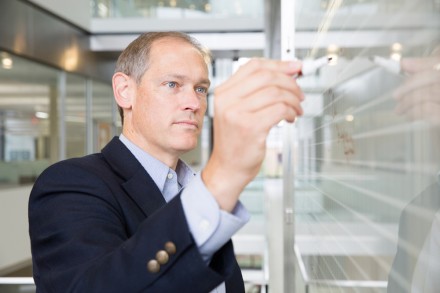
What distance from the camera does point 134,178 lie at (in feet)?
3.83

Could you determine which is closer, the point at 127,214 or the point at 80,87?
the point at 127,214

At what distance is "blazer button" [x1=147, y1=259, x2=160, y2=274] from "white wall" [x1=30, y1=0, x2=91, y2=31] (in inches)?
255

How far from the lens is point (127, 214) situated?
3.44ft

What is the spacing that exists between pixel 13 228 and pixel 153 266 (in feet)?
19.4

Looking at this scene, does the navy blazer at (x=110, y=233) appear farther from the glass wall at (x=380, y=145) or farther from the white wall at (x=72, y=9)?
the white wall at (x=72, y=9)

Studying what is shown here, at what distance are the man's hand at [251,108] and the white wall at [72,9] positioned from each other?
653 cm

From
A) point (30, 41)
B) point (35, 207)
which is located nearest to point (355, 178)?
point (35, 207)

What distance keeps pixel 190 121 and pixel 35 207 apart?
1.09 feet

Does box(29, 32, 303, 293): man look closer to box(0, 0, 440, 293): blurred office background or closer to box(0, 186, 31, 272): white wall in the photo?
box(0, 0, 440, 293): blurred office background

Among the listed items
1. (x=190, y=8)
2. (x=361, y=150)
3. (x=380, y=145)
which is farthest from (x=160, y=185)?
(x=190, y=8)

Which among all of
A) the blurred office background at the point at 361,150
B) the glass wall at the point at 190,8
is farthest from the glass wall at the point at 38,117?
the blurred office background at the point at 361,150

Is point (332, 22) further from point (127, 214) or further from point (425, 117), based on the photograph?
point (425, 117)

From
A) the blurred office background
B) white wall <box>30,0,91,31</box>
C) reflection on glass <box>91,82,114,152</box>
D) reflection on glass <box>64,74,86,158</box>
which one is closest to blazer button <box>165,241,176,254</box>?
the blurred office background

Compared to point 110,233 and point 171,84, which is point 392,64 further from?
point 171,84
